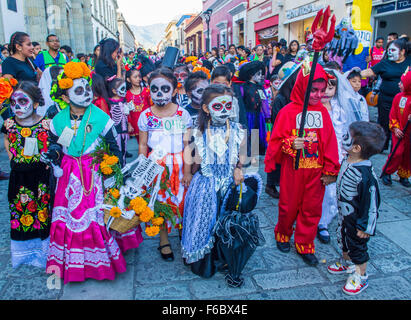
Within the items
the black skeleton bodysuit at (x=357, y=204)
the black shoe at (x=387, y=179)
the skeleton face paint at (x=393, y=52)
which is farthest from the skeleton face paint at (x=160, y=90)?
the skeleton face paint at (x=393, y=52)

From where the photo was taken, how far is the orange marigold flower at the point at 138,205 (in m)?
2.44

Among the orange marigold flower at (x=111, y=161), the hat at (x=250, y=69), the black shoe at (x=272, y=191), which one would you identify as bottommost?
the black shoe at (x=272, y=191)

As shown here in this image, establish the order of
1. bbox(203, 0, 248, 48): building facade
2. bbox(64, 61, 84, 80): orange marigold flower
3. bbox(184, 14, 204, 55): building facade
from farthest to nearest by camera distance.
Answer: bbox(184, 14, 204, 55): building facade → bbox(203, 0, 248, 48): building facade → bbox(64, 61, 84, 80): orange marigold flower

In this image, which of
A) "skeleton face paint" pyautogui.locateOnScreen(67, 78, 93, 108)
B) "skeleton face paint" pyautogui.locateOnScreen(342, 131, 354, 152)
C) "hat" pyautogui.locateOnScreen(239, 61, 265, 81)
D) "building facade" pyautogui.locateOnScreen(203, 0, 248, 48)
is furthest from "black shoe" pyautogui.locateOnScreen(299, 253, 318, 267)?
"building facade" pyautogui.locateOnScreen(203, 0, 248, 48)

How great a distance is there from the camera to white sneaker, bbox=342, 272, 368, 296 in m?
2.61

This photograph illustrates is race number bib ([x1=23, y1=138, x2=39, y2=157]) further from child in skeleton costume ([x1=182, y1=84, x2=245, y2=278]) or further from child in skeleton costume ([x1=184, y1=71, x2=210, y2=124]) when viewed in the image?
child in skeleton costume ([x1=184, y1=71, x2=210, y2=124])

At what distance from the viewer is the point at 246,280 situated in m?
2.82

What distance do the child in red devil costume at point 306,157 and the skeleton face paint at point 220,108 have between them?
57 cm

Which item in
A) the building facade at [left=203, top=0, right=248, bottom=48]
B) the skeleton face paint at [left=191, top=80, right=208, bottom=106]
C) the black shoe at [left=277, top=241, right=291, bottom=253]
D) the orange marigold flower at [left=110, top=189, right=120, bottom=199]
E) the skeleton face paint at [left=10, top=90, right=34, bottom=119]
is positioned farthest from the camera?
the building facade at [left=203, top=0, right=248, bottom=48]

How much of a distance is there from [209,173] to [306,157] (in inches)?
34.6

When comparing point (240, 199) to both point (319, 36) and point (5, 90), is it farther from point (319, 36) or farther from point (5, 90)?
point (5, 90)

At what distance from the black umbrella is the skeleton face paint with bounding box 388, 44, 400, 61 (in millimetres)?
4249

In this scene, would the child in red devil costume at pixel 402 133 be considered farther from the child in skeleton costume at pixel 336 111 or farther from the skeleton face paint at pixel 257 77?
the skeleton face paint at pixel 257 77

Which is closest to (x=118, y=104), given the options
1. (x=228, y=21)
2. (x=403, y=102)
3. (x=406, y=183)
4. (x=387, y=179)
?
(x=403, y=102)
